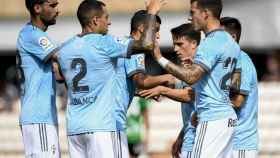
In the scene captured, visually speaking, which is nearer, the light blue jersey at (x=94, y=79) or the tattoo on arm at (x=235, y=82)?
the light blue jersey at (x=94, y=79)

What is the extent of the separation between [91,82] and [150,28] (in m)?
0.97

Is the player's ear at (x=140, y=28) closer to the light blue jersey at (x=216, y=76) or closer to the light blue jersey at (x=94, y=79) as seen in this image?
the light blue jersey at (x=94, y=79)

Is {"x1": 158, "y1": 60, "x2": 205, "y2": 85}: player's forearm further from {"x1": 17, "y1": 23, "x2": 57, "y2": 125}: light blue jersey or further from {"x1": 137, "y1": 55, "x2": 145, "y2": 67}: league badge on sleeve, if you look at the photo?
{"x1": 17, "y1": 23, "x2": 57, "y2": 125}: light blue jersey

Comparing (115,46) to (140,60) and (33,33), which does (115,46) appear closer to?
(140,60)

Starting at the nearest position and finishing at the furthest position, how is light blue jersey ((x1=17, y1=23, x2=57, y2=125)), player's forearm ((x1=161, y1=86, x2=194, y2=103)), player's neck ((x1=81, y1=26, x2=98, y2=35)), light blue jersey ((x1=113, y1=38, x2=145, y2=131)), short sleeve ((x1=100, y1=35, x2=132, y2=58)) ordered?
short sleeve ((x1=100, y1=35, x2=132, y2=58)), player's neck ((x1=81, y1=26, x2=98, y2=35)), light blue jersey ((x1=113, y1=38, x2=145, y2=131)), player's forearm ((x1=161, y1=86, x2=194, y2=103)), light blue jersey ((x1=17, y1=23, x2=57, y2=125))

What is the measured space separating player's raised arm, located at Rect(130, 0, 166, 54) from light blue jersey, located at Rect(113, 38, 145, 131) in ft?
1.88

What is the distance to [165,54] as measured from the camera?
127 feet

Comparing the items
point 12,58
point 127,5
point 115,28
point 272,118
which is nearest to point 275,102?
point 272,118

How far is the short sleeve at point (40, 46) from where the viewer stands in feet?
46.2

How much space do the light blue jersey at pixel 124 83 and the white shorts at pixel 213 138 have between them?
106 cm

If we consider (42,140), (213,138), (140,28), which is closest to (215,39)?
(213,138)

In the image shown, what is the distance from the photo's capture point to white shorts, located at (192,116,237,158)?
43.0 ft

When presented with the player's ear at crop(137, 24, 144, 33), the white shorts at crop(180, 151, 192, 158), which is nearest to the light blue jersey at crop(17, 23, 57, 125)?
the player's ear at crop(137, 24, 144, 33)

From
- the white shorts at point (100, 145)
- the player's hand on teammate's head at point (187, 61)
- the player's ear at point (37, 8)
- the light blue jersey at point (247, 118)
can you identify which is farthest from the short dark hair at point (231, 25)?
the player's ear at point (37, 8)
